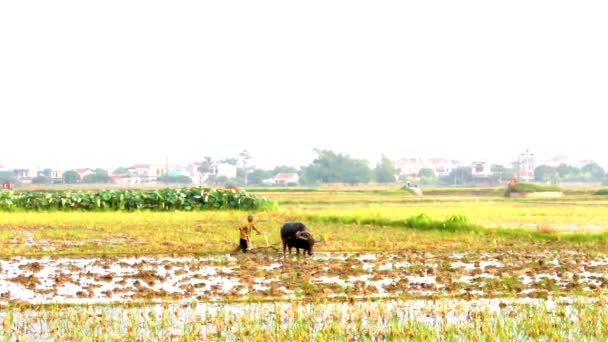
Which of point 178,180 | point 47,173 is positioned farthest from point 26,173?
point 178,180

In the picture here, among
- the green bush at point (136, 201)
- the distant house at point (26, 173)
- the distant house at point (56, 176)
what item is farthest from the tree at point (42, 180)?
the green bush at point (136, 201)

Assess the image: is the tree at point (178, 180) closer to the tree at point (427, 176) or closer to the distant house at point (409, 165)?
the tree at point (427, 176)

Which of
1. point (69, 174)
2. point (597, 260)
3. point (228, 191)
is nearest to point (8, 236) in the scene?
point (597, 260)

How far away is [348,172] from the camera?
110312 mm

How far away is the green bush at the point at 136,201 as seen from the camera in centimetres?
3531

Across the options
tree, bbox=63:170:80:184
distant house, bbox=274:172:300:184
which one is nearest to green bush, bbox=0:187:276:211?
tree, bbox=63:170:80:184

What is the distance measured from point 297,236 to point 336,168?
93754mm

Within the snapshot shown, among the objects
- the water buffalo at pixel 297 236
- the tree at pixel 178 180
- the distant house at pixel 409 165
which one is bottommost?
the water buffalo at pixel 297 236

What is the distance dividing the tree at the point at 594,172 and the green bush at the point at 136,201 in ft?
330

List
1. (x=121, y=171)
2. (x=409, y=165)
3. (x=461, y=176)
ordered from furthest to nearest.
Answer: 1. (x=409, y=165)
2. (x=121, y=171)
3. (x=461, y=176)

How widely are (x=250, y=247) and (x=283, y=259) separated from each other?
139 centimetres

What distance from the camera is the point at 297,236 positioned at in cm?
1666

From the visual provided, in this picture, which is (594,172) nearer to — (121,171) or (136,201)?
(121,171)

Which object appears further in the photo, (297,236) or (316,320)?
(297,236)
